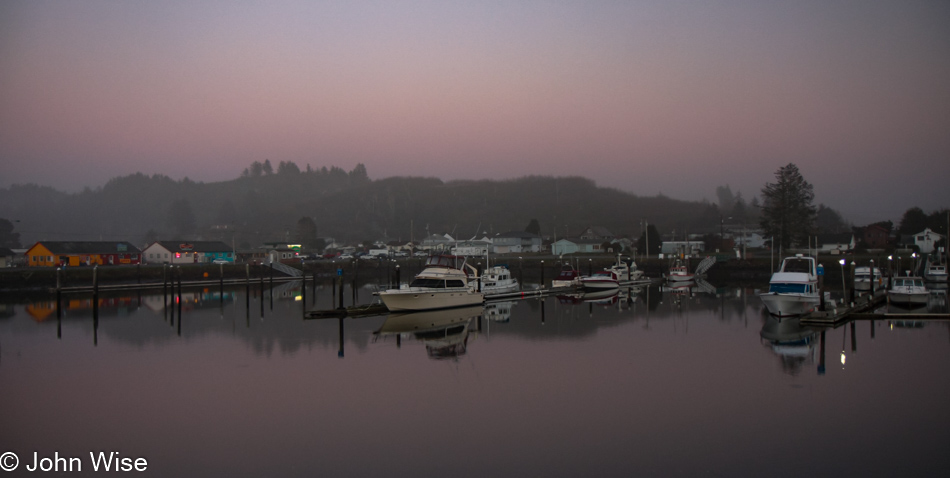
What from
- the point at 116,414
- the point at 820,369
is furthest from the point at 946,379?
the point at 116,414

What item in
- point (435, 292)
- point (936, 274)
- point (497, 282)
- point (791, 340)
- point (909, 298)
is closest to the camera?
point (791, 340)

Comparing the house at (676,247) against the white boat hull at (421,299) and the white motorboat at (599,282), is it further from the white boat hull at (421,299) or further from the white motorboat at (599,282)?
the white boat hull at (421,299)

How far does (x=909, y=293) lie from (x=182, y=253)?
2971 inches

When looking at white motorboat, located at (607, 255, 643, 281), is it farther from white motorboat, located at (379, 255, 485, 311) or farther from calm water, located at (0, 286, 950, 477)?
calm water, located at (0, 286, 950, 477)

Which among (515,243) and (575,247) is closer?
(575,247)

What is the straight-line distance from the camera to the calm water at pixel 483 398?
1448cm

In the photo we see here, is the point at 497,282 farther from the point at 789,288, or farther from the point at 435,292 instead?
the point at 789,288

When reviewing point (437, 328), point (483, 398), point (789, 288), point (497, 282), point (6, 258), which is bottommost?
point (483, 398)

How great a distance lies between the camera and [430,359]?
2553cm

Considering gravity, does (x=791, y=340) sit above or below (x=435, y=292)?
below

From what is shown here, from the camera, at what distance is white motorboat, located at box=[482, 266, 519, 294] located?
159 feet

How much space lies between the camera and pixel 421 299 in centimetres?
3772

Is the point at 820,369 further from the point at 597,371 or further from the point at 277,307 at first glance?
the point at 277,307

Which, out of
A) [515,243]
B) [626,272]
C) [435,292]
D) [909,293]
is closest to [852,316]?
[909,293]
